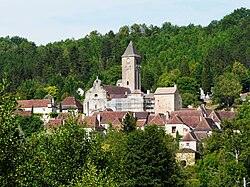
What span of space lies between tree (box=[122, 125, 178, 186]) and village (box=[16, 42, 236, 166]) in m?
13.2

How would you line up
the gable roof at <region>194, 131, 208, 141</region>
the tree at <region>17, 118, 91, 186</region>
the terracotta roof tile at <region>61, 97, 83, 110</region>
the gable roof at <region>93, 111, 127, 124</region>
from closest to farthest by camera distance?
the tree at <region>17, 118, 91, 186</region>
the gable roof at <region>194, 131, 208, 141</region>
the gable roof at <region>93, 111, 127, 124</region>
the terracotta roof tile at <region>61, 97, 83, 110</region>

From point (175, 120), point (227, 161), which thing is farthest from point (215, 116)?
point (227, 161)

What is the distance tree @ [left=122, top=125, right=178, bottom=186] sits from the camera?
3347 cm

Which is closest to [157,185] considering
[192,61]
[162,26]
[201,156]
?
[201,156]

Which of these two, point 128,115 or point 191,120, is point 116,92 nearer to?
point 191,120

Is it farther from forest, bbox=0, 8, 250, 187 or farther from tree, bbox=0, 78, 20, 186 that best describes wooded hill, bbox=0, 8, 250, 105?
tree, bbox=0, 78, 20, 186

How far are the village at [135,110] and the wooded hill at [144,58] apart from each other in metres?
6.81

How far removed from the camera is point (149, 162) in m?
34.4

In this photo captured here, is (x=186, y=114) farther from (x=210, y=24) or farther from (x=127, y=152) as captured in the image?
(x=210, y=24)

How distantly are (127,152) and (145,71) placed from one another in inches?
2140

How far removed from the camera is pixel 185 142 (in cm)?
5103

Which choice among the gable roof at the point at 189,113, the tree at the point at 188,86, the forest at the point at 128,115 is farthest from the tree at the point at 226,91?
the gable roof at the point at 189,113

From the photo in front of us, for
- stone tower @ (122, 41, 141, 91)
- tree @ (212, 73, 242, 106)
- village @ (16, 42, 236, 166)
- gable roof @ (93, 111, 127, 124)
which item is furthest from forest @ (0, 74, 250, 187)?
stone tower @ (122, 41, 141, 91)

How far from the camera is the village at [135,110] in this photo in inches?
2307
